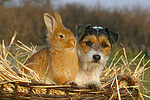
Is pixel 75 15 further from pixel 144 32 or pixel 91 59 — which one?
pixel 91 59

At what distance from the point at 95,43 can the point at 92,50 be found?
0.49ft

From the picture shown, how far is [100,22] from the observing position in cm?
1338

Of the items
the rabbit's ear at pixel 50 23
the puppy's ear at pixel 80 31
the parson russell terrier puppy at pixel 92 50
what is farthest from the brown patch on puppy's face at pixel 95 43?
the rabbit's ear at pixel 50 23

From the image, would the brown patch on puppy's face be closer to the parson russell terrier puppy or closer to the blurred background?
the parson russell terrier puppy

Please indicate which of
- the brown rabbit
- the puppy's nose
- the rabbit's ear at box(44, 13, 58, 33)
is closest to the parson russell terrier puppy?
the puppy's nose

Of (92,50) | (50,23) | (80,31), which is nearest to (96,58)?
(92,50)

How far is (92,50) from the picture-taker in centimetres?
287

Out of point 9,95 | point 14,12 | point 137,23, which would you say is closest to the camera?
point 9,95

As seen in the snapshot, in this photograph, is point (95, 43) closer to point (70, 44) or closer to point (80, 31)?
point (80, 31)

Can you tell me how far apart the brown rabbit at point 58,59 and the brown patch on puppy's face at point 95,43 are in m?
0.36

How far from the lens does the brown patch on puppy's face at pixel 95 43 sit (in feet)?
9.66

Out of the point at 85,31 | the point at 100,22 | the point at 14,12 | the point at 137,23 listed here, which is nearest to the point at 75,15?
the point at 100,22

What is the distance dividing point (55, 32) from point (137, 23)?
550 inches

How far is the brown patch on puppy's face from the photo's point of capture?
2945mm
